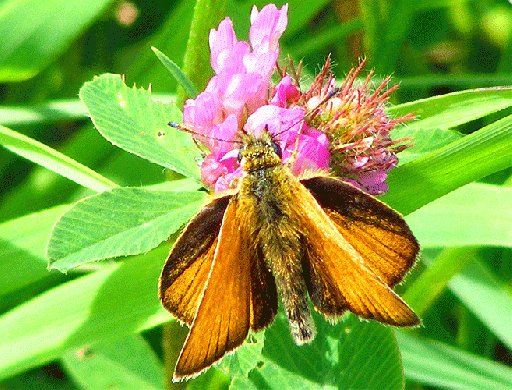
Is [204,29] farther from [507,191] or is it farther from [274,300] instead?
[507,191]

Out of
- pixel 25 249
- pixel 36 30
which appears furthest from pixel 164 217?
pixel 36 30

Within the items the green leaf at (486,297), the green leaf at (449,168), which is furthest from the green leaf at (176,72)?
the green leaf at (486,297)

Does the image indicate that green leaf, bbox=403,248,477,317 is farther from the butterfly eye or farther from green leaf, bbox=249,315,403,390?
the butterfly eye

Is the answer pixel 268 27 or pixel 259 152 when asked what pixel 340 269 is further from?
pixel 268 27

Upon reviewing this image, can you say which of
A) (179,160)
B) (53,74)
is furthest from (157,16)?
(179,160)

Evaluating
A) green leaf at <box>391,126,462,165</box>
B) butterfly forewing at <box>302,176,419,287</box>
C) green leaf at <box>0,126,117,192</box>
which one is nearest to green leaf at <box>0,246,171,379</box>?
green leaf at <box>0,126,117,192</box>

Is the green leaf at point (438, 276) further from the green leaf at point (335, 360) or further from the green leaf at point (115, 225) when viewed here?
the green leaf at point (115, 225)
